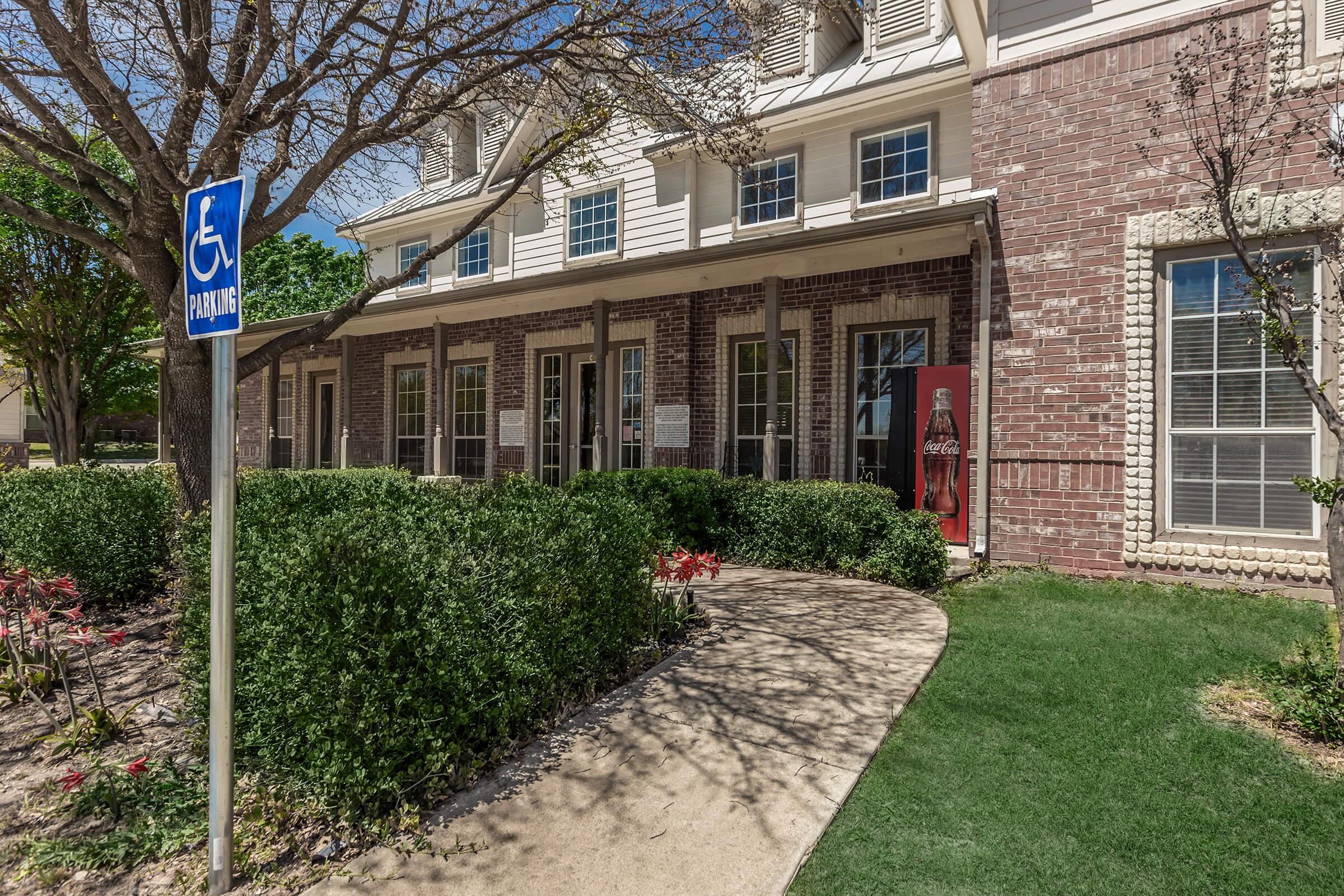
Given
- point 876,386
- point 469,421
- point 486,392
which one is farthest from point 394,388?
point 876,386

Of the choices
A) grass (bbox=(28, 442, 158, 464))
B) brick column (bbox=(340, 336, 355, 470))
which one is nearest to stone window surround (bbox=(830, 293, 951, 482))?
brick column (bbox=(340, 336, 355, 470))

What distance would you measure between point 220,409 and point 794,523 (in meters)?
5.91

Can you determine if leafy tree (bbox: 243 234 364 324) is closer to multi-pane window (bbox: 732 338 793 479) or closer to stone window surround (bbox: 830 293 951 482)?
multi-pane window (bbox: 732 338 793 479)

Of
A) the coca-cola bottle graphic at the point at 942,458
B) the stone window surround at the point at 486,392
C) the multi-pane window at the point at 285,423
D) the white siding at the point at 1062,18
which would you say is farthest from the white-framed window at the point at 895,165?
the multi-pane window at the point at 285,423

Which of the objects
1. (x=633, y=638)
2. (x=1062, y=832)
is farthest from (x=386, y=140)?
(x=1062, y=832)

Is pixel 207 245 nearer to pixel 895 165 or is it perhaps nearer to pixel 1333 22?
pixel 1333 22

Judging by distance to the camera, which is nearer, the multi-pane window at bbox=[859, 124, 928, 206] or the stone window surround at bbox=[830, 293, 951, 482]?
the stone window surround at bbox=[830, 293, 951, 482]

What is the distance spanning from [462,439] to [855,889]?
13.3 metres

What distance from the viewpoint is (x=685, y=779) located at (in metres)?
3.25

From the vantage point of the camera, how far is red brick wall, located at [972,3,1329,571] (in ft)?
23.2

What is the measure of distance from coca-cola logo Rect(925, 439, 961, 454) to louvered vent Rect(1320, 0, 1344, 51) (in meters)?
4.49

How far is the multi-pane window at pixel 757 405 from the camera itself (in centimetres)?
1063

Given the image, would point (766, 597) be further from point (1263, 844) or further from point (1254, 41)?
point (1254, 41)

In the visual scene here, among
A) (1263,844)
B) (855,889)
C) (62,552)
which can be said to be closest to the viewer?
(855,889)
